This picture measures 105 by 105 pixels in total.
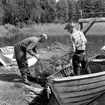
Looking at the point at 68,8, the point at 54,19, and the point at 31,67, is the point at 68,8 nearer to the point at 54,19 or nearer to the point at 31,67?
the point at 54,19

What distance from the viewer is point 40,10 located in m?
53.2

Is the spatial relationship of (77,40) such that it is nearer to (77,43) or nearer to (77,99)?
(77,43)

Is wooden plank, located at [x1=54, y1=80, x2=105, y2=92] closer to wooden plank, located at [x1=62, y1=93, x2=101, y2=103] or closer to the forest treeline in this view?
wooden plank, located at [x1=62, y1=93, x2=101, y2=103]

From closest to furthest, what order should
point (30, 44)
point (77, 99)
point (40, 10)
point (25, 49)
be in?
point (77, 99)
point (30, 44)
point (25, 49)
point (40, 10)

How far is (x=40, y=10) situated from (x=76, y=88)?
48717 mm

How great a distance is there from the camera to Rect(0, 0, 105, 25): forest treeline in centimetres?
5266

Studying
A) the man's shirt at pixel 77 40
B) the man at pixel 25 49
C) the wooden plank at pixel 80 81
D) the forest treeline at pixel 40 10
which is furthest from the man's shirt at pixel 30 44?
the forest treeline at pixel 40 10

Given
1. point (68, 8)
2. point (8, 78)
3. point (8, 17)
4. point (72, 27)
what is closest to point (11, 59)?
point (8, 78)

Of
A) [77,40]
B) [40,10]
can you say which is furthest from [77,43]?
[40,10]

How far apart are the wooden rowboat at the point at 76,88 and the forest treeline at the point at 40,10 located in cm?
4203

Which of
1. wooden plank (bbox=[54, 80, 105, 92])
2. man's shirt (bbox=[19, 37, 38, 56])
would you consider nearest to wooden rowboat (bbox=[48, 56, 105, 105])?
wooden plank (bbox=[54, 80, 105, 92])

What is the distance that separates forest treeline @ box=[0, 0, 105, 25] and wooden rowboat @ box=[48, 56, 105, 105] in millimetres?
42034

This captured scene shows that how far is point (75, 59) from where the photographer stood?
21.6 ft

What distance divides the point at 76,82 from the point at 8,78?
11.0 feet
